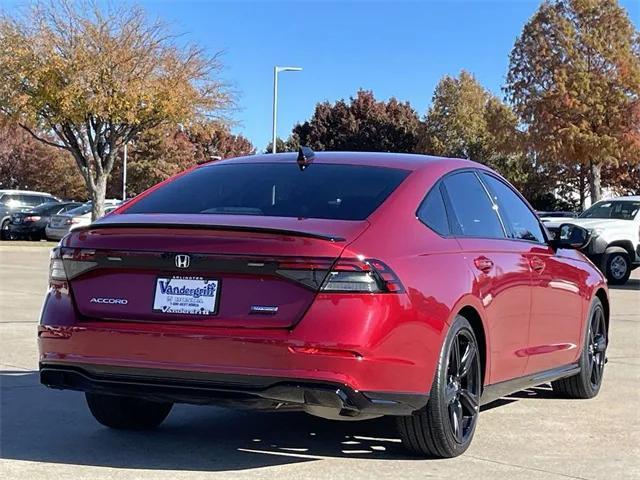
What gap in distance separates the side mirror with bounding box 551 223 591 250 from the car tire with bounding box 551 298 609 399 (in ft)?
1.97

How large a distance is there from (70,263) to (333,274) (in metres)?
1.41

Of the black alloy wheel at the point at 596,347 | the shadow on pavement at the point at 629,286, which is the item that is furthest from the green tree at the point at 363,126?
the black alloy wheel at the point at 596,347

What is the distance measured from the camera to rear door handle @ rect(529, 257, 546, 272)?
20.2ft

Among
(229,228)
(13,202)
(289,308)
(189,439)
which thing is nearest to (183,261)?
(229,228)

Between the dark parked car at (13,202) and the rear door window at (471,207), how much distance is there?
A: 29014mm

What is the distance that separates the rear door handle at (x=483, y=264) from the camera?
536 centimetres

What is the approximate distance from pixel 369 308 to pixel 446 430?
3.07ft

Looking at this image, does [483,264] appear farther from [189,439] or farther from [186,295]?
[189,439]

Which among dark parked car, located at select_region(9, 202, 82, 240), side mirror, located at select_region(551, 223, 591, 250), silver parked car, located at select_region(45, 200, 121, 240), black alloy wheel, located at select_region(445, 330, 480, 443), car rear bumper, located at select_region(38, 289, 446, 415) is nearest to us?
car rear bumper, located at select_region(38, 289, 446, 415)

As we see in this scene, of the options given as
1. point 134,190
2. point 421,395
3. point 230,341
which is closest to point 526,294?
point 421,395

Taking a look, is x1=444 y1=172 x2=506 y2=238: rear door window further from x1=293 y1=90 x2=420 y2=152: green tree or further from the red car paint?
x1=293 y1=90 x2=420 y2=152: green tree

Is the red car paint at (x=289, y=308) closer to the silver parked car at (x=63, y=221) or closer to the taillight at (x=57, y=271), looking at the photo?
the taillight at (x=57, y=271)

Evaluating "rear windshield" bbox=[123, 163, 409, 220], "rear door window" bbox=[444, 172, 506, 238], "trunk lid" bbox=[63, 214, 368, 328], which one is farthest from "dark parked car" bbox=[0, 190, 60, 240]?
"trunk lid" bbox=[63, 214, 368, 328]

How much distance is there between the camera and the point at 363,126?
67062 millimetres
